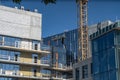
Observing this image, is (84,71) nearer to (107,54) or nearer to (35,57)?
(35,57)

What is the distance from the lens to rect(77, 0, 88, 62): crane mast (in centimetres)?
9388

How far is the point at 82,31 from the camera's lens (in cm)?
9569

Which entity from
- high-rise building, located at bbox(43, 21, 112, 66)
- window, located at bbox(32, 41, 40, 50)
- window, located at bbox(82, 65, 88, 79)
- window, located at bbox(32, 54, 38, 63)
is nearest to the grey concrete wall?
window, located at bbox(32, 41, 40, 50)

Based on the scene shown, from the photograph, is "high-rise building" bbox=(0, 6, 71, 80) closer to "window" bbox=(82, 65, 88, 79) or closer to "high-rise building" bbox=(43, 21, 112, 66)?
"window" bbox=(82, 65, 88, 79)

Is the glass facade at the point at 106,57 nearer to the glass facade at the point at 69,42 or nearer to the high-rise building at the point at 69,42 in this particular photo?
the high-rise building at the point at 69,42

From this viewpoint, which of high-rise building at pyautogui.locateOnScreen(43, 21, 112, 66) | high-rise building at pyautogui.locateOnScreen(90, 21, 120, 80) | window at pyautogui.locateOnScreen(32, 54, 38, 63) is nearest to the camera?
high-rise building at pyautogui.locateOnScreen(90, 21, 120, 80)

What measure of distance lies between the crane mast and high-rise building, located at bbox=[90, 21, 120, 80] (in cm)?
3504

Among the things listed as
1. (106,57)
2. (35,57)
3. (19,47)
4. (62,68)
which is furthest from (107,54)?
(62,68)

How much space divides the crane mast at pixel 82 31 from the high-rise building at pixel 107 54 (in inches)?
1380

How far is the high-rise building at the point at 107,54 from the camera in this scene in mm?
52031

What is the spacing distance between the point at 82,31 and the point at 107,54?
4193 centimetres

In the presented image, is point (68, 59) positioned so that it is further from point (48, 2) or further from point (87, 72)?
point (48, 2)

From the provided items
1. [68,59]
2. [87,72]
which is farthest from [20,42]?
[68,59]

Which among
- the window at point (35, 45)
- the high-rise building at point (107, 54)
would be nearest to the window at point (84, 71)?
the high-rise building at point (107, 54)
